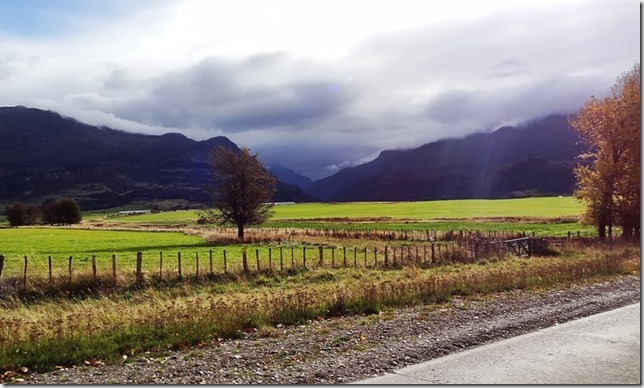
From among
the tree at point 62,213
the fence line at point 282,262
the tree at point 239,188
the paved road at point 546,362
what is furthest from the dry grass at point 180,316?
the tree at point 62,213

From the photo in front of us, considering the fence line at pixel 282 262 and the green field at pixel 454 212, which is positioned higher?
the fence line at pixel 282 262

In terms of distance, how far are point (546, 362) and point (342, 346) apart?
3.54m

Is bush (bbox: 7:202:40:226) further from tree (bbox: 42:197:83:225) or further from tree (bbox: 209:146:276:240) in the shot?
tree (bbox: 209:146:276:240)

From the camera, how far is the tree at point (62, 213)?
121125 millimetres

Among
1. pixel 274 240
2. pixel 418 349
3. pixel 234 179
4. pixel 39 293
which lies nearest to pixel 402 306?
pixel 418 349

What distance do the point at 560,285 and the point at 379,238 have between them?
35358 millimetres

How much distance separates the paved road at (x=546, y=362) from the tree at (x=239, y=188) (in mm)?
49165

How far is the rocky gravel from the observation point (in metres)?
8.46

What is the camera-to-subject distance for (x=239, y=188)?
193ft

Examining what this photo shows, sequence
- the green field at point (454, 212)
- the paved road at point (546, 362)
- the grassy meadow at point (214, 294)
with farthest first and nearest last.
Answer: the green field at point (454, 212)
the grassy meadow at point (214, 294)
the paved road at point (546, 362)

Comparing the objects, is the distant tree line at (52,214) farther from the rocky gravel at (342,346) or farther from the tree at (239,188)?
the rocky gravel at (342,346)

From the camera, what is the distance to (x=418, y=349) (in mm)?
9688

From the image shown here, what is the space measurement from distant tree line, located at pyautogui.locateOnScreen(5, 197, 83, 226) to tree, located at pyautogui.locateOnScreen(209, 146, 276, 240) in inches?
3050

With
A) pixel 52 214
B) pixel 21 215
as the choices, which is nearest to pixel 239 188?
pixel 52 214
